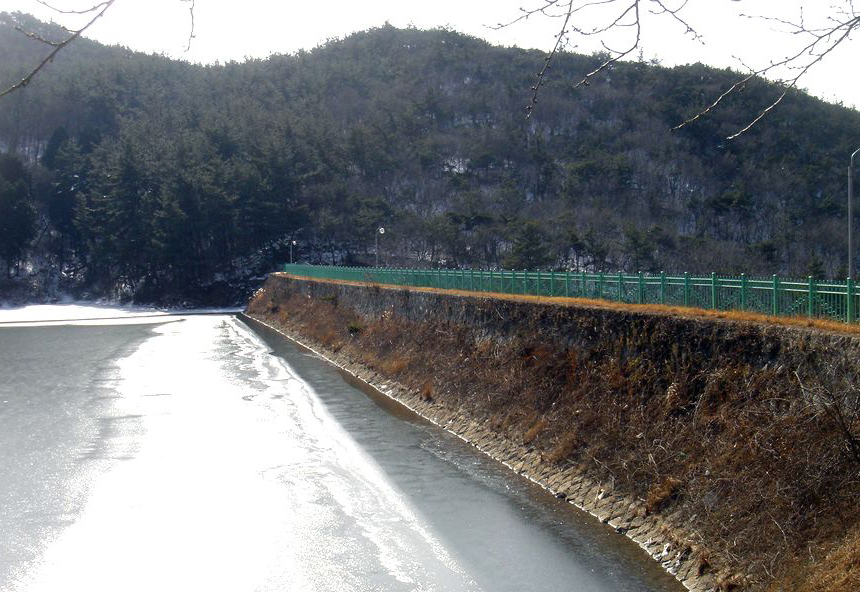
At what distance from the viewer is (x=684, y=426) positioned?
14.1 metres

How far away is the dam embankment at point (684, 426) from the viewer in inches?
420

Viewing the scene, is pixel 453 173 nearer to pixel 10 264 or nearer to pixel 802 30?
pixel 10 264

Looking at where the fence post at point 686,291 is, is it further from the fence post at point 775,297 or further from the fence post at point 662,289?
the fence post at point 775,297

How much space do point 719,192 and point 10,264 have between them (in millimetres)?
66003

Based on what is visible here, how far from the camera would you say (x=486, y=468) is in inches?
708

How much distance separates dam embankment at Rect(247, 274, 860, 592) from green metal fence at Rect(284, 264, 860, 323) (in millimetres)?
1017

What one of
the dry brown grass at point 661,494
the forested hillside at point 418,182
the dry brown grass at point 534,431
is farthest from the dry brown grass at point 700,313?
the forested hillside at point 418,182

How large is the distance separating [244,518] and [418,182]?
80.7m

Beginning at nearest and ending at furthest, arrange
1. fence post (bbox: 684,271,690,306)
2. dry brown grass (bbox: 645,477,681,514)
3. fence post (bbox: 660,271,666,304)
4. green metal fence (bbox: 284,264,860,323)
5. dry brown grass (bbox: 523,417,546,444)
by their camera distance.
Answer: dry brown grass (bbox: 645,477,681,514), green metal fence (bbox: 284,264,860,323), fence post (bbox: 684,271,690,306), dry brown grass (bbox: 523,417,546,444), fence post (bbox: 660,271,666,304)

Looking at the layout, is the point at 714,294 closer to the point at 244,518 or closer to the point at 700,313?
the point at 700,313

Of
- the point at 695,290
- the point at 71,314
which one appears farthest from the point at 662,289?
the point at 71,314

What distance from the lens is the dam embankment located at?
1067 centimetres

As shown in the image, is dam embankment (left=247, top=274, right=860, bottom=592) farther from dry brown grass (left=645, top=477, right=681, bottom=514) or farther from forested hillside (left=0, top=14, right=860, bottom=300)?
forested hillside (left=0, top=14, right=860, bottom=300)

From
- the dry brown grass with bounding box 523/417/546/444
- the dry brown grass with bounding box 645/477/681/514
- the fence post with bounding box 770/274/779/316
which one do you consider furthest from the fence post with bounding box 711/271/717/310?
the dry brown grass with bounding box 645/477/681/514
